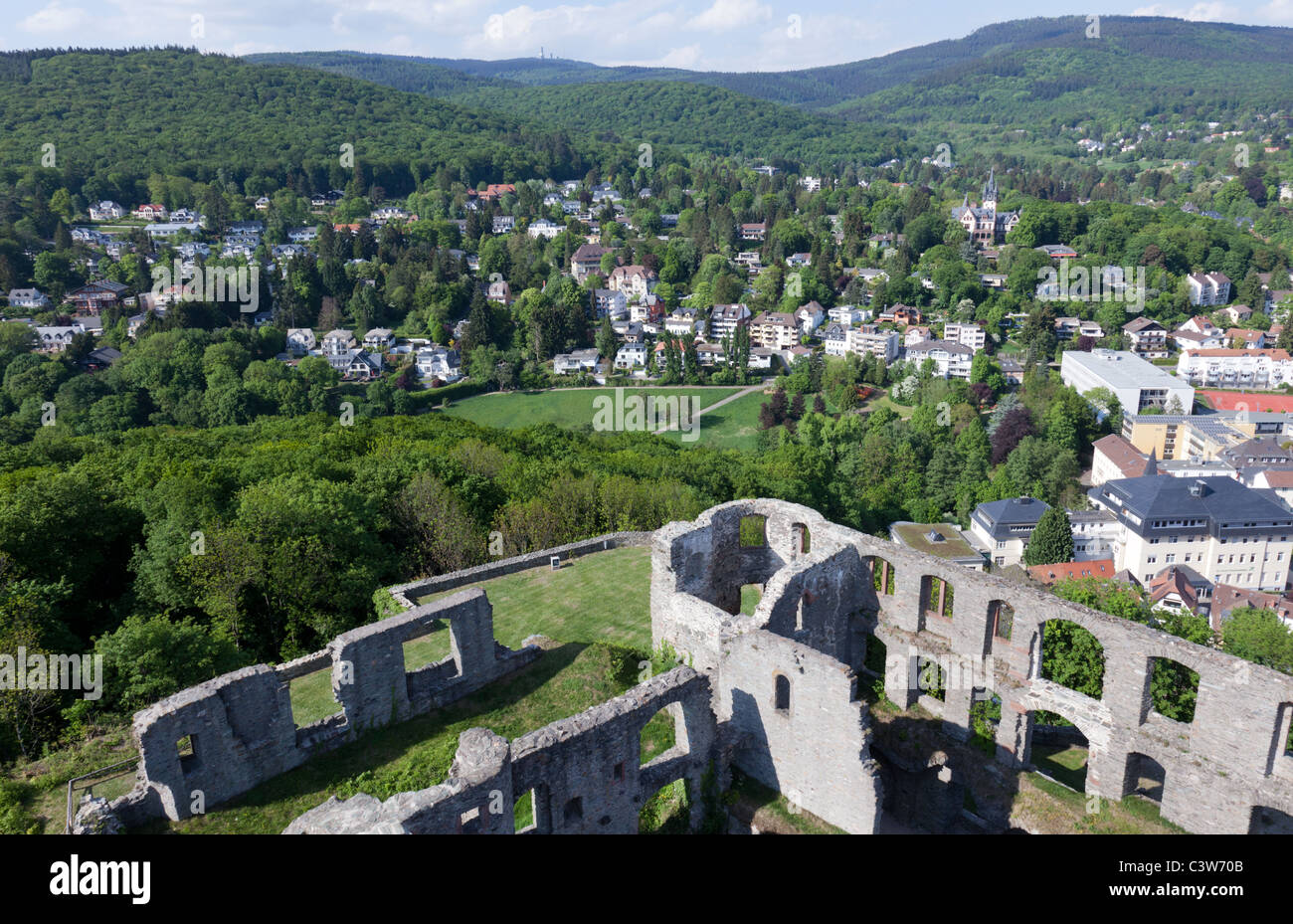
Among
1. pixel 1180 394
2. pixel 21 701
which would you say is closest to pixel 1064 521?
pixel 1180 394

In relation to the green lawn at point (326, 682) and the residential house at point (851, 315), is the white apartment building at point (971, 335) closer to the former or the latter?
the residential house at point (851, 315)

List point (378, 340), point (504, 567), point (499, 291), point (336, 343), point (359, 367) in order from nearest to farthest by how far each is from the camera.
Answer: point (504, 567) → point (359, 367) → point (336, 343) → point (378, 340) → point (499, 291)

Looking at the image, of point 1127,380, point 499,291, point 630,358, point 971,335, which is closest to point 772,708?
point 630,358

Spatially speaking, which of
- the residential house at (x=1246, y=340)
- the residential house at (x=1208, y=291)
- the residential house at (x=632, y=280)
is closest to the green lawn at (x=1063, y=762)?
the residential house at (x=1246, y=340)

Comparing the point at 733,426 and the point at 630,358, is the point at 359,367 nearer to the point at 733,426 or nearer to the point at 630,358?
the point at 630,358

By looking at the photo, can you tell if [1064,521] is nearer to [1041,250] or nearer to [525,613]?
[525,613]

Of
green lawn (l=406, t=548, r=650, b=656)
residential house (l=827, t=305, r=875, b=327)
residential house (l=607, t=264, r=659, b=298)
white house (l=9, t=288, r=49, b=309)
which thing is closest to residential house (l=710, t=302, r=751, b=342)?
residential house (l=827, t=305, r=875, b=327)

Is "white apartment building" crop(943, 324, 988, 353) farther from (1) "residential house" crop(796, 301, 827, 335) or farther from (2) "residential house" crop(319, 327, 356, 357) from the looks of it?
(2) "residential house" crop(319, 327, 356, 357)
